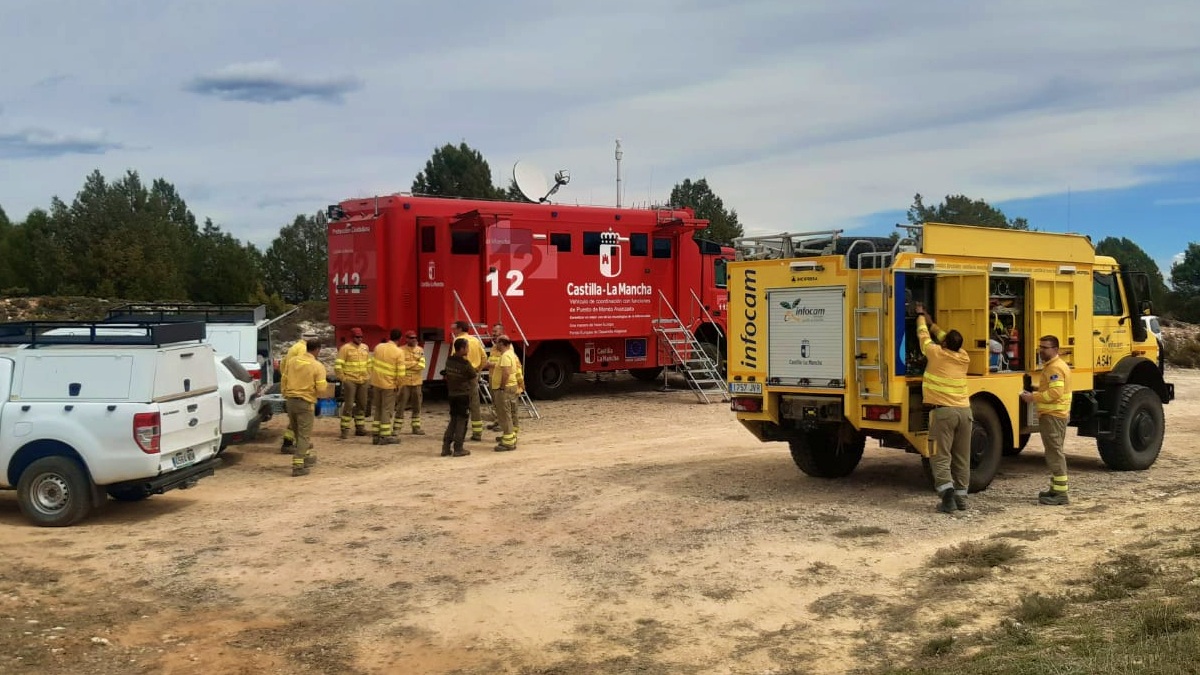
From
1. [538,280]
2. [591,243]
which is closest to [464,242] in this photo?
[538,280]

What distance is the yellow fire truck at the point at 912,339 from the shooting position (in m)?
9.52

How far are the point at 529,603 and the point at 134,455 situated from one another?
14.4ft

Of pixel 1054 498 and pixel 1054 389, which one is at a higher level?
pixel 1054 389

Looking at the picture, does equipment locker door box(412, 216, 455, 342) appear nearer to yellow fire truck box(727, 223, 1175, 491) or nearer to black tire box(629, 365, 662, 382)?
black tire box(629, 365, 662, 382)

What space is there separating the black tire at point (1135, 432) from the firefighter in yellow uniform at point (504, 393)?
24.4ft

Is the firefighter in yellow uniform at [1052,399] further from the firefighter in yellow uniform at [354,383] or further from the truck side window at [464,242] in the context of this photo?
the truck side window at [464,242]

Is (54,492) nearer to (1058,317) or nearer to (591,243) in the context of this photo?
(1058,317)

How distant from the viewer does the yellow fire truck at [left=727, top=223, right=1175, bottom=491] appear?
9516mm

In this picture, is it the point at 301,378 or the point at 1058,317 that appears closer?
the point at 1058,317

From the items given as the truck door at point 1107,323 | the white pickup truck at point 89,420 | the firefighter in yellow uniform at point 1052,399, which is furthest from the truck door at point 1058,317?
the white pickup truck at point 89,420

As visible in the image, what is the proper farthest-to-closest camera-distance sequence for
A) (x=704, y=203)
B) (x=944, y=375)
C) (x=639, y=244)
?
(x=704, y=203) < (x=639, y=244) < (x=944, y=375)

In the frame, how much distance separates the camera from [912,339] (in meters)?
9.98

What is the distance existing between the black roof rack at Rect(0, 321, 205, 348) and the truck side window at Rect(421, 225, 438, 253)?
26.6ft

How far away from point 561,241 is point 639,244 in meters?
1.91
